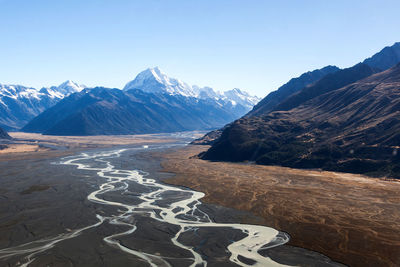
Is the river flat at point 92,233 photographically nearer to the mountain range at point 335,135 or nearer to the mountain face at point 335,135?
the mountain face at point 335,135

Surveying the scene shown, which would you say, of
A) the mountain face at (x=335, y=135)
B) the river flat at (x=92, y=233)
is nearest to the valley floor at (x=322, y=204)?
the river flat at (x=92, y=233)

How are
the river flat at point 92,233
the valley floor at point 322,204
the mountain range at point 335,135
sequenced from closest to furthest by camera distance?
1. the river flat at point 92,233
2. the valley floor at point 322,204
3. the mountain range at point 335,135

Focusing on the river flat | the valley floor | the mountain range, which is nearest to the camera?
the river flat

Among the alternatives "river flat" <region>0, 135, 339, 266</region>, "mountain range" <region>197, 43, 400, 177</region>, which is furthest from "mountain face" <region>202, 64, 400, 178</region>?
"river flat" <region>0, 135, 339, 266</region>

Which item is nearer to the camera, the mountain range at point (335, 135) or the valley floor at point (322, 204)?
the valley floor at point (322, 204)

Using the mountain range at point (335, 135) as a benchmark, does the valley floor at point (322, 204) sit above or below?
below

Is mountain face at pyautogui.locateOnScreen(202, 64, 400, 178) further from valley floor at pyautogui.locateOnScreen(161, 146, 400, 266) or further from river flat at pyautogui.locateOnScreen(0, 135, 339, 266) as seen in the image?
river flat at pyautogui.locateOnScreen(0, 135, 339, 266)

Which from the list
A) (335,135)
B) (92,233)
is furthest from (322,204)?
(335,135)

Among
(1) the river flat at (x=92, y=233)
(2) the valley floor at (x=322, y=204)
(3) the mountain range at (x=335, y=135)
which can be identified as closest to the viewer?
(1) the river flat at (x=92, y=233)
